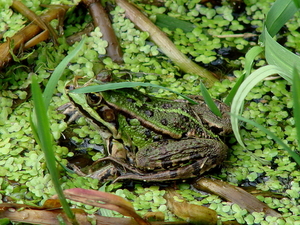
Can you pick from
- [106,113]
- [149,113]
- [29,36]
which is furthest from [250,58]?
[29,36]

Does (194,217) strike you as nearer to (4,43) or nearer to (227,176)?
(227,176)

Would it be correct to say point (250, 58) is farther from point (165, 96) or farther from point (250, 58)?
point (165, 96)

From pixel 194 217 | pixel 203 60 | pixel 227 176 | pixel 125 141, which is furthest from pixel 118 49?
pixel 194 217

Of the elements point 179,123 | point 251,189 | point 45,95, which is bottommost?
point 251,189

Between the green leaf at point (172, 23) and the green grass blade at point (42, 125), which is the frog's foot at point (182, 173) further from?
the green leaf at point (172, 23)

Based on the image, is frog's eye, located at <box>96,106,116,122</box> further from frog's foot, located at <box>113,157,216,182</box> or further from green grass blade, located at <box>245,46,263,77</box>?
green grass blade, located at <box>245,46,263,77</box>

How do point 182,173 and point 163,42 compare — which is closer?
point 182,173
